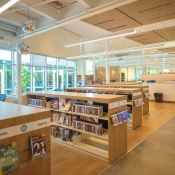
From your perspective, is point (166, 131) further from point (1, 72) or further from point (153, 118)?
point (1, 72)

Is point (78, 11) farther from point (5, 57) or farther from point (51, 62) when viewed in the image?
point (51, 62)

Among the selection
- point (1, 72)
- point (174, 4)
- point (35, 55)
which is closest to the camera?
point (174, 4)

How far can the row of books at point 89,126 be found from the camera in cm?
302

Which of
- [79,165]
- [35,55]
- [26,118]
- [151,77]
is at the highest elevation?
[35,55]

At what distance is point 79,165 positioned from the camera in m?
2.79

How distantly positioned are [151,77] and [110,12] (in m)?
8.42

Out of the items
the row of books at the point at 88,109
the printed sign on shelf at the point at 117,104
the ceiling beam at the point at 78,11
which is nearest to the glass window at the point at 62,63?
the ceiling beam at the point at 78,11

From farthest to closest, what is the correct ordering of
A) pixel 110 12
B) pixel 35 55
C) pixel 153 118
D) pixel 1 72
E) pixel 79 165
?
1. pixel 35 55
2. pixel 1 72
3. pixel 153 118
4. pixel 110 12
5. pixel 79 165

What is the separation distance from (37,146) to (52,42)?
29.6 ft

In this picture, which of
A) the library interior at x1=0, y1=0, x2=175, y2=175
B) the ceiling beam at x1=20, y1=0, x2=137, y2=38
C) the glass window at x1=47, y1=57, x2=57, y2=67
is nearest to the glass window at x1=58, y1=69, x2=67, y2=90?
the glass window at x1=47, y1=57, x2=57, y2=67

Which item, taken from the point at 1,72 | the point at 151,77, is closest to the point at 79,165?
the point at 1,72

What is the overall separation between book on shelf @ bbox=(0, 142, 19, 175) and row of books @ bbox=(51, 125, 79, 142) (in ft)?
6.82

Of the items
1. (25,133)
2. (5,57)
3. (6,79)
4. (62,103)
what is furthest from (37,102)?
(5,57)

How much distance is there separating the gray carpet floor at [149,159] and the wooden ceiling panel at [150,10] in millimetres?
3310
